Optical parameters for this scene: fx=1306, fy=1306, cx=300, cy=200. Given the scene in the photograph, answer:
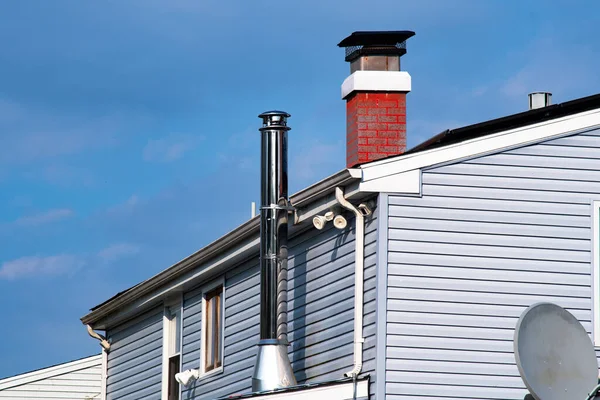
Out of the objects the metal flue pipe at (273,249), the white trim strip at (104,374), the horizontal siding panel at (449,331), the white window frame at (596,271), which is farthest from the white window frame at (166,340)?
the white window frame at (596,271)

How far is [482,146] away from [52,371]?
19662 mm

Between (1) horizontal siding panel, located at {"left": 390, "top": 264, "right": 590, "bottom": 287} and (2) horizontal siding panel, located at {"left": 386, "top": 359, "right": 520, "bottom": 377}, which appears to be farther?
(1) horizontal siding panel, located at {"left": 390, "top": 264, "right": 590, "bottom": 287}

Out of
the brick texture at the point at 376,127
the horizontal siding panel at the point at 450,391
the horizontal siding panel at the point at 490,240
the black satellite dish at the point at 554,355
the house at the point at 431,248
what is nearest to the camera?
the black satellite dish at the point at 554,355

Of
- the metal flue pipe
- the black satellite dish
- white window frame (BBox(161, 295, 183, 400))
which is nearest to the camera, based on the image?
the black satellite dish

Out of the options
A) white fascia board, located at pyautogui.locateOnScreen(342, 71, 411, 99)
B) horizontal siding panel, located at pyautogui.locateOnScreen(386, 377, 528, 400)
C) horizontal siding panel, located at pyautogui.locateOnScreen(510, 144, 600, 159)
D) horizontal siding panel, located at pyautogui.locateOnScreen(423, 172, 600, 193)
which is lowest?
horizontal siding panel, located at pyautogui.locateOnScreen(386, 377, 528, 400)

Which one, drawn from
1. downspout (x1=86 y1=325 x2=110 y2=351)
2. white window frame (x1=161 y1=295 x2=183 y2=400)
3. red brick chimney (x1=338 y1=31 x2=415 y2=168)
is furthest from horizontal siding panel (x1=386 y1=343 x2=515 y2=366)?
downspout (x1=86 y1=325 x2=110 y2=351)

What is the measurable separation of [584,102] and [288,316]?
16.5 feet

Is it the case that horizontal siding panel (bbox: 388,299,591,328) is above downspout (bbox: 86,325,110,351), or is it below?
below

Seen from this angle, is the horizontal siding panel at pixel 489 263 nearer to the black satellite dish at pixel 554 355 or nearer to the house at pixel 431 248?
the house at pixel 431 248

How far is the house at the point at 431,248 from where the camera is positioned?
15625 mm

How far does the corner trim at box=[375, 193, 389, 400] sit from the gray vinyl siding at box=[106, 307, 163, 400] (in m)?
8.39

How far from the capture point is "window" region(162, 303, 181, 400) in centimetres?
2259

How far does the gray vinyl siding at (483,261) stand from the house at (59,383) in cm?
1840

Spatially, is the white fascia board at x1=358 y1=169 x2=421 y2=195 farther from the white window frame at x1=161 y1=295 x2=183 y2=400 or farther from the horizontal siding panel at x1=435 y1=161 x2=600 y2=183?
the white window frame at x1=161 y1=295 x2=183 y2=400
